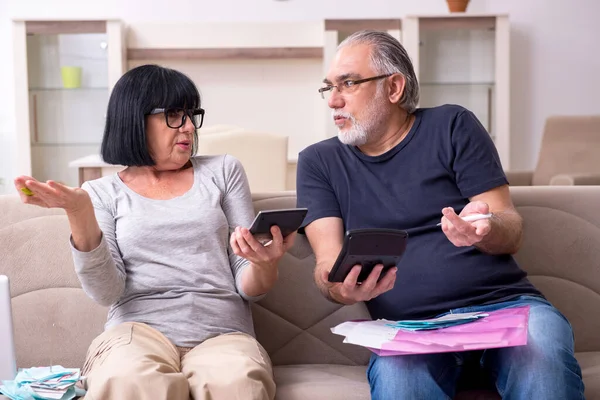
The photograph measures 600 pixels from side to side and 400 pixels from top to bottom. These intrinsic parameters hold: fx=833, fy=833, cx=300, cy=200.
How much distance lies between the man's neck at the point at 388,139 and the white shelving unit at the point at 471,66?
331 centimetres

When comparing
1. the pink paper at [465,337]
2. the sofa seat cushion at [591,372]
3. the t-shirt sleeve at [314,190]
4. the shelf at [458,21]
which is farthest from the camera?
the shelf at [458,21]

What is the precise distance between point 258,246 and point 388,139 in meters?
0.55

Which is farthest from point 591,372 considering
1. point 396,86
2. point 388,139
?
point 396,86

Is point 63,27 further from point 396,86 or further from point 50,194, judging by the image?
point 50,194

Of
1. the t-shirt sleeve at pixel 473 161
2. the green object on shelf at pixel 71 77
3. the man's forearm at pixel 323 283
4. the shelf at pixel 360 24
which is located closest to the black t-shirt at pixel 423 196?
the t-shirt sleeve at pixel 473 161

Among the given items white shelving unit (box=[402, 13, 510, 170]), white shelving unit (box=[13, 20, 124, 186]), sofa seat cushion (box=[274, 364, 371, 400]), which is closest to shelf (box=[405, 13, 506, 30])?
white shelving unit (box=[402, 13, 510, 170])

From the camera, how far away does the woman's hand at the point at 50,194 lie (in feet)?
4.92

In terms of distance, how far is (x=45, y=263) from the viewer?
6.53 ft

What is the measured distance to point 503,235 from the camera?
1.74 m

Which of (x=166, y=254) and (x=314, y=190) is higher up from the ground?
(x=314, y=190)

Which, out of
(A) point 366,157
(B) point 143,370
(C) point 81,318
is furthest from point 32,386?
(A) point 366,157

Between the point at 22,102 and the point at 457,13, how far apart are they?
109 inches

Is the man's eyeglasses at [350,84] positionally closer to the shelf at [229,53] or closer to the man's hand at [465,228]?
the man's hand at [465,228]

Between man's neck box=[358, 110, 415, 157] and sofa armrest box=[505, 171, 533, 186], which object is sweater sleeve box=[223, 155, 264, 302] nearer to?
man's neck box=[358, 110, 415, 157]
